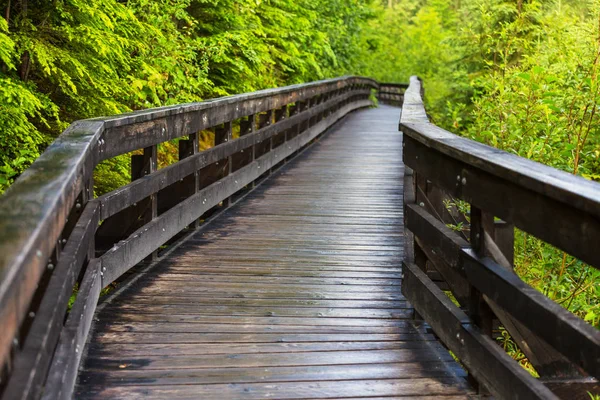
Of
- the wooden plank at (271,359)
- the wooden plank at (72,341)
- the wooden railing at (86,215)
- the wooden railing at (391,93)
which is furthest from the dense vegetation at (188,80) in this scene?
the wooden railing at (391,93)

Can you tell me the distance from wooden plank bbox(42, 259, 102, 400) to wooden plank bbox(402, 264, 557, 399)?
5.36 ft

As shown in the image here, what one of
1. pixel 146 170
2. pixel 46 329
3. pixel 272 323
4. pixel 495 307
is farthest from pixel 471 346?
pixel 146 170

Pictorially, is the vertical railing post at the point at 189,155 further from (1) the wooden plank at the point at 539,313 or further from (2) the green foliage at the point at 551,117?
(1) the wooden plank at the point at 539,313

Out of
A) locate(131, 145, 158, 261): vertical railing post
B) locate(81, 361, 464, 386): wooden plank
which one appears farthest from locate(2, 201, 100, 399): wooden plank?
locate(131, 145, 158, 261): vertical railing post

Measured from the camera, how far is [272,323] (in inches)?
173

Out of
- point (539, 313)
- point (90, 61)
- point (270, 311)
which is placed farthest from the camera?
point (90, 61)

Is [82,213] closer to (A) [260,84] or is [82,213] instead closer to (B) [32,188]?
(B) [32,188]

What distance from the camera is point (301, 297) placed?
195 inches

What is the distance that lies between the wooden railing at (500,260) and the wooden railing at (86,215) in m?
1.55

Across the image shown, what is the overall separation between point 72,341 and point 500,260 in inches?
69.8

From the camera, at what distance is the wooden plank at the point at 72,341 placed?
272 cm

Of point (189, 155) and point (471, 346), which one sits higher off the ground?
point (189, 155)

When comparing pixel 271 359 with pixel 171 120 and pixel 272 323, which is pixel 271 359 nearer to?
pixel 272 323

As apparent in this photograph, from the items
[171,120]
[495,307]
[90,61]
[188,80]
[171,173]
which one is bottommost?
[495,307]
